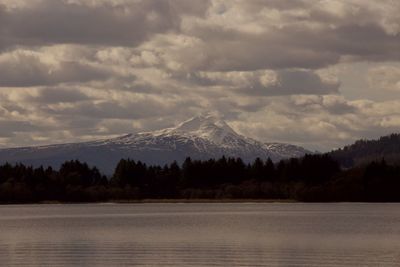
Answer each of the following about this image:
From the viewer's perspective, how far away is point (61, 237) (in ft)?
314

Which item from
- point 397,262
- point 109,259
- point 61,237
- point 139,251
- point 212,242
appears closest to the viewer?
point 397,262

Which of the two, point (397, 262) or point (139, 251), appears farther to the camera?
point (139, 251)

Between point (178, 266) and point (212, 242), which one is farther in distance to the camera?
point (212, 242)

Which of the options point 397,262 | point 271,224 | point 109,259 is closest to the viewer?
point 397,262

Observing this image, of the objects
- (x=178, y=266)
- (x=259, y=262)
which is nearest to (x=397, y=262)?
(x=259, y=262)

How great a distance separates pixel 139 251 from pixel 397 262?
21311mm

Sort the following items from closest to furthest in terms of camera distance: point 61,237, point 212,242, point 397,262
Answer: point 397,262 < point 212,242 < point 61,237

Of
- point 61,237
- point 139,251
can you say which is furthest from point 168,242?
point 61,237

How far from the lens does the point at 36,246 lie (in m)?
83.9

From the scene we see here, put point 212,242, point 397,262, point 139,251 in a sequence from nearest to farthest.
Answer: point 397,262, point 139,251, point 212,242

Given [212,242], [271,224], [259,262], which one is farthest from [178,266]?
[271,224]

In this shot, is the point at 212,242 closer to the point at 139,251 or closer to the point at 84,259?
the point at 139,251

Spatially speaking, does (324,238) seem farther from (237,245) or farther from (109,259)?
(109,259)

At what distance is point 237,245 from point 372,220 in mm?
44723
